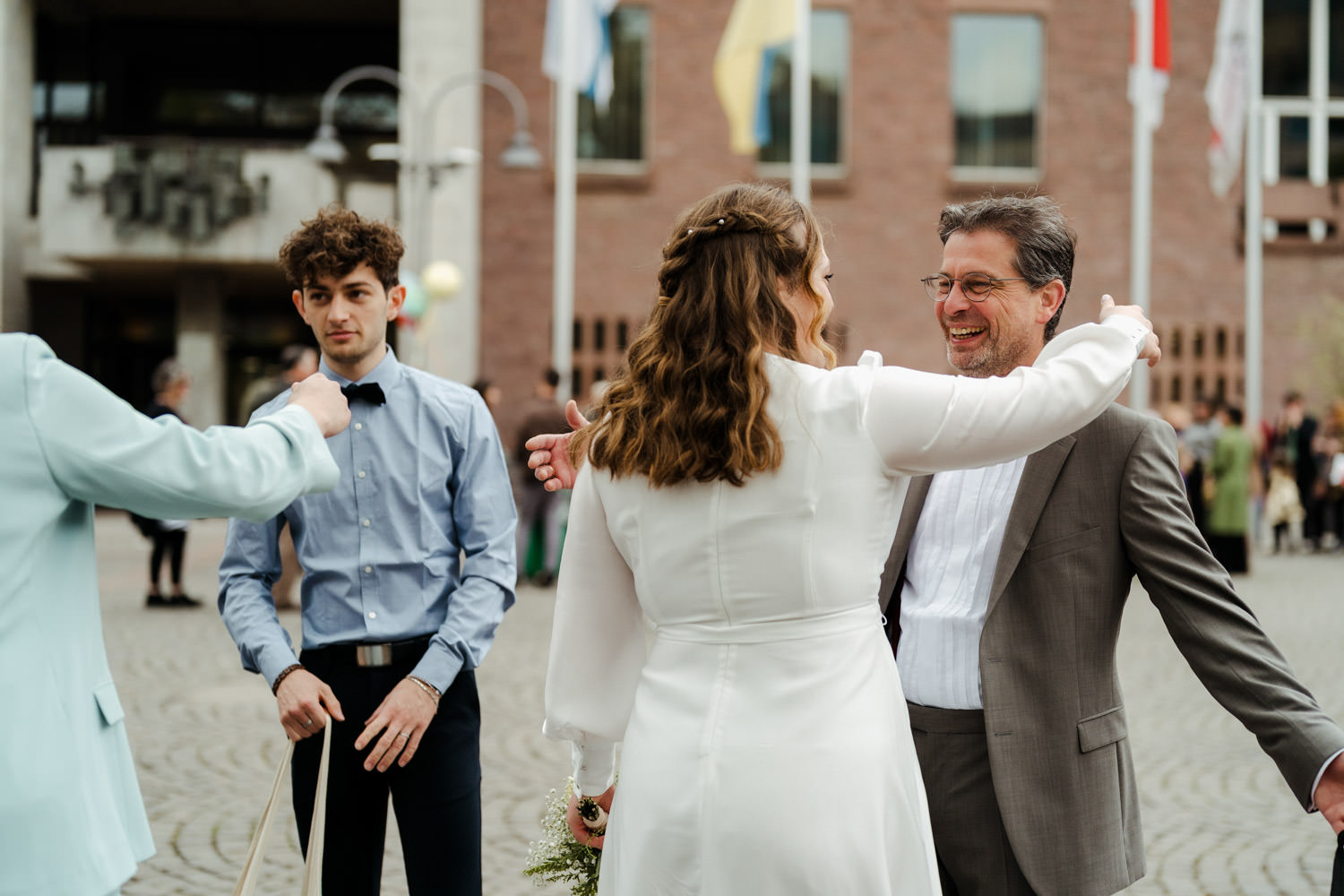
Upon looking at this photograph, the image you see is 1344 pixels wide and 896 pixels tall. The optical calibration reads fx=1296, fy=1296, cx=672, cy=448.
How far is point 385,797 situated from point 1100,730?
1.61 meters

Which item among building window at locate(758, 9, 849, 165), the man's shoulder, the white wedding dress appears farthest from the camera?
building window at locate(758, 9, 849, 165)

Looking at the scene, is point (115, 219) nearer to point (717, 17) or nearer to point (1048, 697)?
point (717, 17)

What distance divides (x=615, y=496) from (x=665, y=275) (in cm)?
37

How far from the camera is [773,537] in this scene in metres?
1.97

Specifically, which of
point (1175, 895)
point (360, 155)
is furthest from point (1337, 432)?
point (360, 155)

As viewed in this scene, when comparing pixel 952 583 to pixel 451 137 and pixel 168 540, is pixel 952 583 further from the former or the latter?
pixel 451 137

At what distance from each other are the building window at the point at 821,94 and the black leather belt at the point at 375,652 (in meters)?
19.8

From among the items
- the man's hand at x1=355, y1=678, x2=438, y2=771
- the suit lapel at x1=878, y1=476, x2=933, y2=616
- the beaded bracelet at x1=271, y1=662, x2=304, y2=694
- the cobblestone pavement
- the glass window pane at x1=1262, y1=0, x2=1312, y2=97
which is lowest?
the cobblestone pavement

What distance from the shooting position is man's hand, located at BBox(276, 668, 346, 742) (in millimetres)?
2715

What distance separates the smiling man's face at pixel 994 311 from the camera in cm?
256

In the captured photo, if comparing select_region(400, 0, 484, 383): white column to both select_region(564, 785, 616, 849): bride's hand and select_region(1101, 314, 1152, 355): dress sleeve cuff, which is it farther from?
select_region(1101, 314, 1152, 355): dress sleeve cuff

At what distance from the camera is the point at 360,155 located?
2309cm

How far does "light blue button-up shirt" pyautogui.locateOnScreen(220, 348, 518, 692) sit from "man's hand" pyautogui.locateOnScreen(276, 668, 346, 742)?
3.4 inches

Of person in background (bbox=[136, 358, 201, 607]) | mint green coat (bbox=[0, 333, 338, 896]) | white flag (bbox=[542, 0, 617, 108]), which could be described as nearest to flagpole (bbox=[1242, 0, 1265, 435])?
white flag (bbox=[542, 0, 617, 108])
